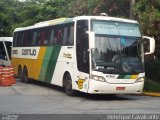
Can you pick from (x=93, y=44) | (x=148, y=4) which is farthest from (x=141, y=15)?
(x=93, y=44)

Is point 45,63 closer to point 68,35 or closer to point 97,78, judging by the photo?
point 68,35

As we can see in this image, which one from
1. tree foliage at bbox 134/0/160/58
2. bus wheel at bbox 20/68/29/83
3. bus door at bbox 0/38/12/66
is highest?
tree foliage at bbox 134/0/160/58

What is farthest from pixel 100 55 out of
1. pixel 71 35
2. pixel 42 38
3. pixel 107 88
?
pixel 42 38

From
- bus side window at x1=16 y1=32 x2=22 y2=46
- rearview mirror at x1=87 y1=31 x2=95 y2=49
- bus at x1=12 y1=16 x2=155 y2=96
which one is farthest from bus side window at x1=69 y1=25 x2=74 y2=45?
bus side window at x1=16 y1=32 x2=22 y2=46

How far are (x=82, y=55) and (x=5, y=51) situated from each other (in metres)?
16.2

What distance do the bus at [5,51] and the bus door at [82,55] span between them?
15.2m

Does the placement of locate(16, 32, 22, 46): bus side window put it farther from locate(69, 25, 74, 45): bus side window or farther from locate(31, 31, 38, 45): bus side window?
locate(69, 25, 74, 45): bus side window

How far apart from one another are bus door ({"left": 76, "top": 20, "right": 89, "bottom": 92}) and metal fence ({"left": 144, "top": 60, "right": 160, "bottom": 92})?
6.05m

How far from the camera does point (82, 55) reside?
18.0 meters

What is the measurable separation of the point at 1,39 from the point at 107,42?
1763 centimetres

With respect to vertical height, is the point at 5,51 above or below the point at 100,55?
below

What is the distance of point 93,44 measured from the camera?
1700cm

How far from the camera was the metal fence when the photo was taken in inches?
906

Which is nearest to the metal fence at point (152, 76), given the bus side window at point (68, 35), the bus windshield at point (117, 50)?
the bus windshield at point (117, 50)
